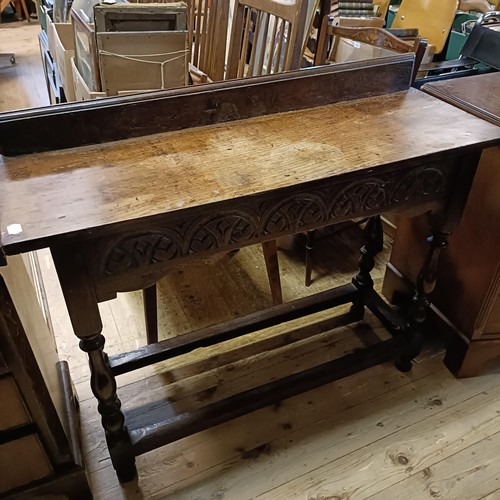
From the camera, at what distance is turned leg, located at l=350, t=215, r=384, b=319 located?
1.52m

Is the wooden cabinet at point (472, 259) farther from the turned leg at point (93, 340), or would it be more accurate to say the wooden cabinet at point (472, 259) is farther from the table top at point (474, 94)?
the turned leg at point (93, 340)

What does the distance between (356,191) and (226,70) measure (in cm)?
117

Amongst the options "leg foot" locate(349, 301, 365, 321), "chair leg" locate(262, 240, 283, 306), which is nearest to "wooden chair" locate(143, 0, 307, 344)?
"chair leg" locate(262, 240, 283, 306)

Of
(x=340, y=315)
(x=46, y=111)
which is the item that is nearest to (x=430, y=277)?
(x=340, y=315)

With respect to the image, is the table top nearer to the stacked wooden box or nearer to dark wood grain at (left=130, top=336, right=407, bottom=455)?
dark wood grain at (left=130, top=336, right=407, bottom=455)

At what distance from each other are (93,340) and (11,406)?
206mm

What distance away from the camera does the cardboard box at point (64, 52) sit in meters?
2.07

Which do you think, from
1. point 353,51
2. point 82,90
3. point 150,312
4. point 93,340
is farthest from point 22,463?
point 353,51

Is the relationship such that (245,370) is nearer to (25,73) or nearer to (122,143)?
(122,143)

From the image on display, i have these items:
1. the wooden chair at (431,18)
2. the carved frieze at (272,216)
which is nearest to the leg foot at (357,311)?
the carved frieze at (272,216)

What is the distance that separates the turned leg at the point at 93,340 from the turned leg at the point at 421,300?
2.62 feet

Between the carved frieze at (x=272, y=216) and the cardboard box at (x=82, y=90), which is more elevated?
the carved frieze at (x=272, y=216)

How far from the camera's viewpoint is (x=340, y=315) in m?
1.68

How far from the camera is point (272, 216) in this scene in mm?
916
